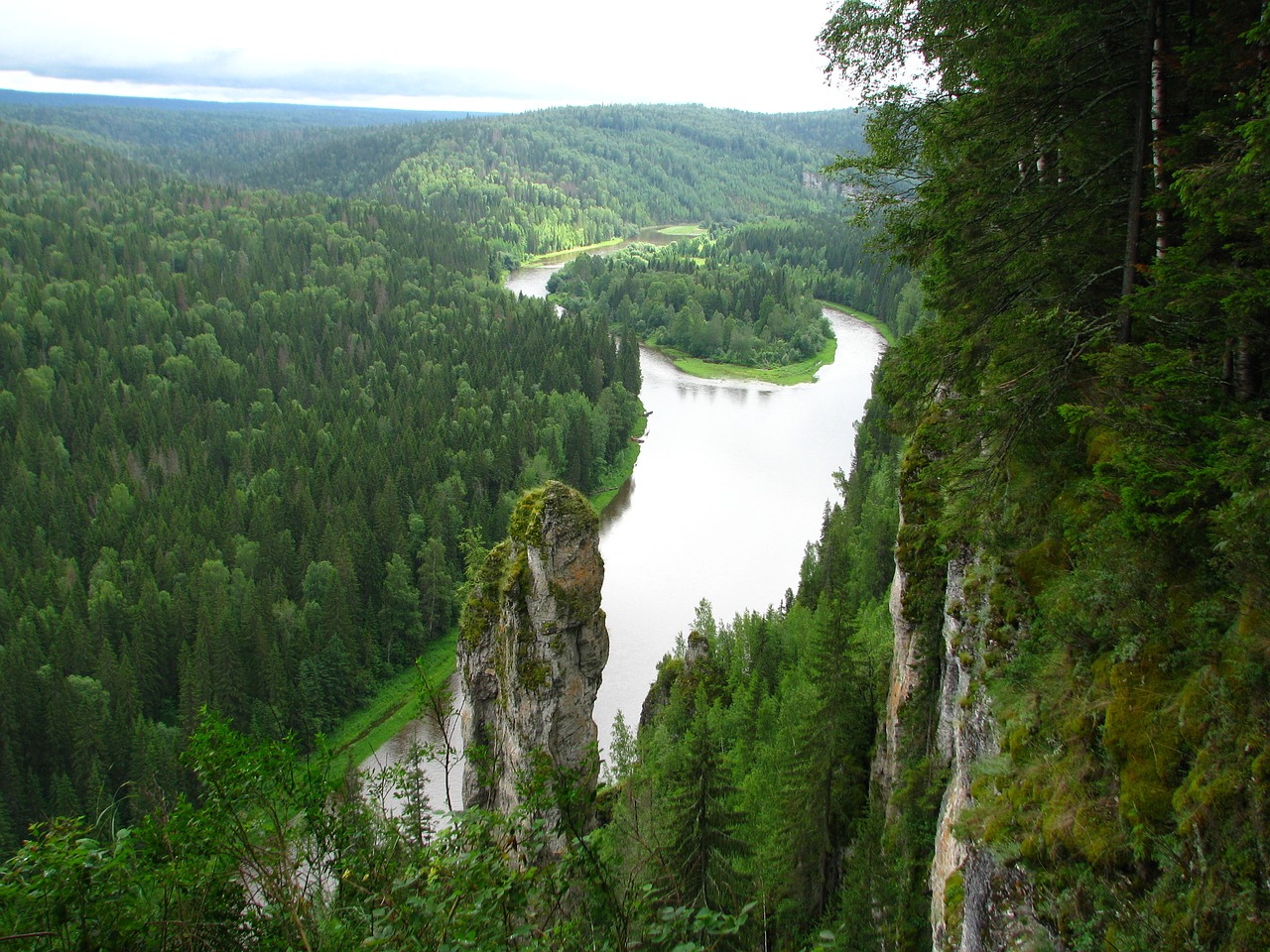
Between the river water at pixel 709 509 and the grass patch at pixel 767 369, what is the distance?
214 centimetres

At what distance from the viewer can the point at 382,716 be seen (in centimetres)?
3975

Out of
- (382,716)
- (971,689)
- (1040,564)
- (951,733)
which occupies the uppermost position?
(1040,564)

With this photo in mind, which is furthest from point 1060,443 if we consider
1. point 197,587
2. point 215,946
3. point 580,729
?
point 197,587

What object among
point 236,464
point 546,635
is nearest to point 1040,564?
point 546,635

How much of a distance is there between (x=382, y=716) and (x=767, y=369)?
66026 millimetres

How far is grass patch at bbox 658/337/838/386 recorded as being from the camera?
9231 centimetres

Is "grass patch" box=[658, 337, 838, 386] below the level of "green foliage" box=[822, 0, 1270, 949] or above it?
below

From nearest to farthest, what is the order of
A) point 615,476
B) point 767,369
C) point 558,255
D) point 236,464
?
1. point 236,464
2. point 615,476
3. point 767,369
4. point 558,255

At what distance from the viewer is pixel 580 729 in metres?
19.5

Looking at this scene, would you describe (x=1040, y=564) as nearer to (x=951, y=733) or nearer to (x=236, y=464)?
(x=951, y=733)

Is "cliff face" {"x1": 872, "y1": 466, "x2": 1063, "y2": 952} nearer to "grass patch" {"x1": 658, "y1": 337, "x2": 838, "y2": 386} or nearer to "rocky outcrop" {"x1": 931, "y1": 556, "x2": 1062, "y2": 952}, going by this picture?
"rocky outcrop" {"x1": 931, "y1": 556, "x2": 1062, "y2": 952}

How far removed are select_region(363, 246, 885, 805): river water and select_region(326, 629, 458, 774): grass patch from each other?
84 cm

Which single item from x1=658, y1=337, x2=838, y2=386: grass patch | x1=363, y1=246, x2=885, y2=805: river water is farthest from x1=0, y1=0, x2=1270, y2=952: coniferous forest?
x1=658, y1=337, x2=838, y2=386: grass patch

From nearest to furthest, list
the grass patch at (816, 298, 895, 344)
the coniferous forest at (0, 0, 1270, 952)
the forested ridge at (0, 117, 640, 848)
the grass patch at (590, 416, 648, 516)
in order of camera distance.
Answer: the coniferous forest at (0, 0, 1270, 952) < the forested ridge at (0, 117, 640, 848) < the grass patch at (590, 416, 648, 516) < the grass patch at (816, 298, 895, 344)
